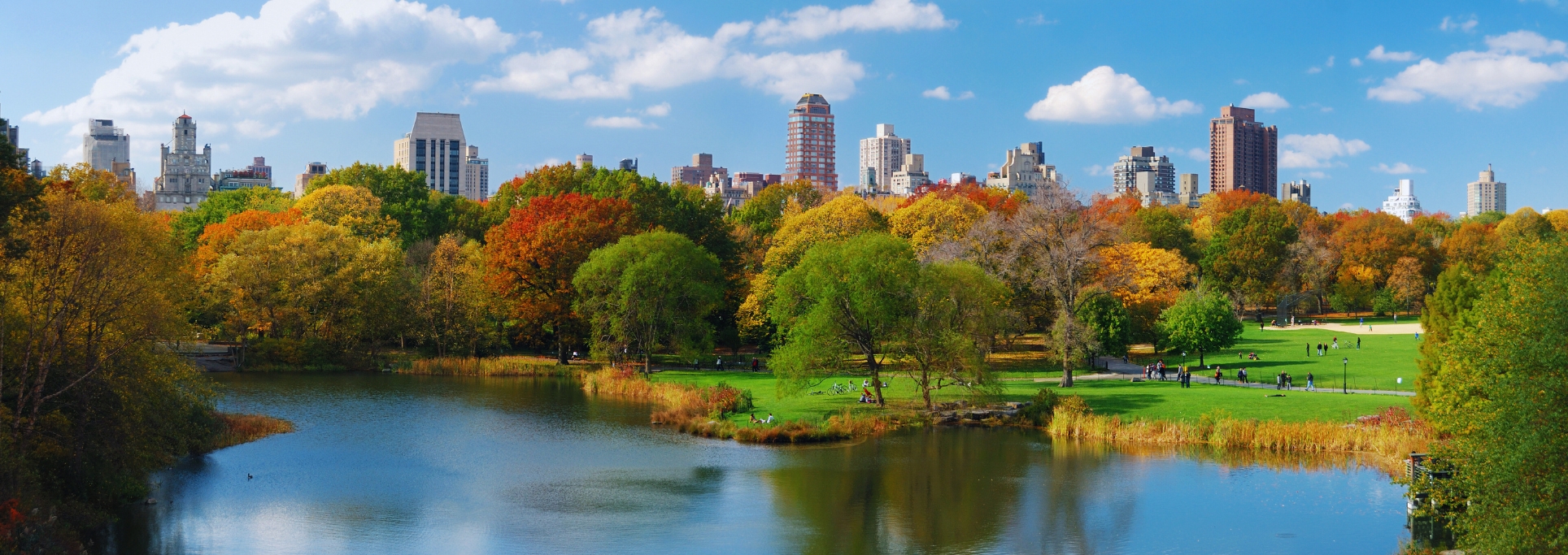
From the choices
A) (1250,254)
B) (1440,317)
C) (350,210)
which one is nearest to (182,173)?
(350,210)

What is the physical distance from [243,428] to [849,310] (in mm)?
20706

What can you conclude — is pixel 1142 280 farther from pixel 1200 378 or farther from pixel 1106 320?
pixel 1200 378

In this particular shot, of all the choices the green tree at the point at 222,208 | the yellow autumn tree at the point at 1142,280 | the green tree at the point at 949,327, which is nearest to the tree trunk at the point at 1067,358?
the yellow autumn tree at the point at 1142,280

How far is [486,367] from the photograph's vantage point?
189 ft

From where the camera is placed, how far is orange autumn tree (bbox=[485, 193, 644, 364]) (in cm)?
5978

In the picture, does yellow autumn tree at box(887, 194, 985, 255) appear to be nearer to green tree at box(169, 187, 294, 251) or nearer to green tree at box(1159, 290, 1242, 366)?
green tree at box(1159, 290, 1242, 366)

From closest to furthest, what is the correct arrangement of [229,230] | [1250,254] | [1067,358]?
[1067,358]
[229,230]
[1250,254]

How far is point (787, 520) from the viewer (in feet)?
86.1

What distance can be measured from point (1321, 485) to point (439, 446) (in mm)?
25466

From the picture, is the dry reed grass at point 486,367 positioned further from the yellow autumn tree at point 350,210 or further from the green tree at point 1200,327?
the green tree at point 1200,327

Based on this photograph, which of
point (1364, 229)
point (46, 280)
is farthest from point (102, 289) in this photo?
point (1364, 229)

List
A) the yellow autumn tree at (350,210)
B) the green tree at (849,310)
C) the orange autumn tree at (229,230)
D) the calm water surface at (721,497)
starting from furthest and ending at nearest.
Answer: the yellow autumn tree at (350,210), the orange autumn tree at (229,230), the green tree at (849,310), the calm water surface at (721,497)

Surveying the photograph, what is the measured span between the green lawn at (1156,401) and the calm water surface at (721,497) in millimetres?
3989

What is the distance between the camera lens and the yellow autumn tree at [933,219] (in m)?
66.3
